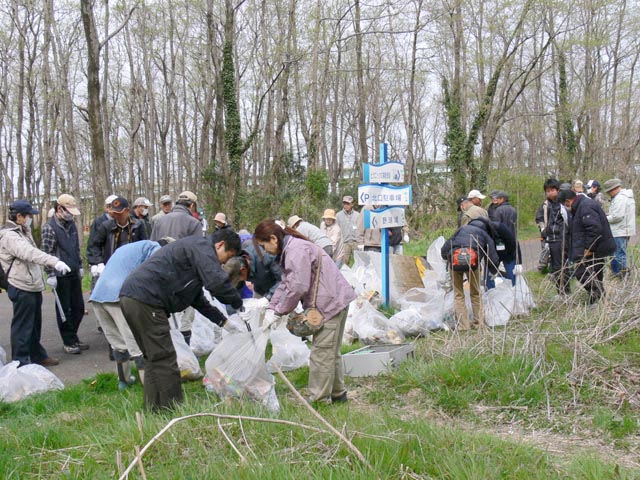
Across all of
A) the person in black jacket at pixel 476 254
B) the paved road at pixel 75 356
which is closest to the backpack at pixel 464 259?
the person in black jacket at pixel 476 254

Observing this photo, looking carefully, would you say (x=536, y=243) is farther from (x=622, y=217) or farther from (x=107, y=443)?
(x=107, y=443)

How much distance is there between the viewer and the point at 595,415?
12.7 feet

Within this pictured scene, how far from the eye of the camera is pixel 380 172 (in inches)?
323

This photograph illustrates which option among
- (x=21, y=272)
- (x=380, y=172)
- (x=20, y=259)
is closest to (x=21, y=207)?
(x=20, y=259)

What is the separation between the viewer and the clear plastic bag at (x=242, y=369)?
4281 millimetres

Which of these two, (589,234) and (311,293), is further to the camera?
(589,234)

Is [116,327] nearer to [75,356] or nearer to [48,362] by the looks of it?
[48,362]

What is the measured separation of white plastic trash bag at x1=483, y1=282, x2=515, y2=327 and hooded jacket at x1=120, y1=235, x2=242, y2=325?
143 inches

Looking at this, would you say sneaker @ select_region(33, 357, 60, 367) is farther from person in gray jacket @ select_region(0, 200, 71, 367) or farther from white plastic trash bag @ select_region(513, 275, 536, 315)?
white plastic trash bag @ select_region(513, 275, 536, 315)

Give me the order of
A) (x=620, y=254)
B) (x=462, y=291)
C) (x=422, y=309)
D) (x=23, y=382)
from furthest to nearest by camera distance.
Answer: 1. (x=620, y=254)
2. (x=422, y=309)
3. (x=462, y=291)
4. (x=23, y=382)

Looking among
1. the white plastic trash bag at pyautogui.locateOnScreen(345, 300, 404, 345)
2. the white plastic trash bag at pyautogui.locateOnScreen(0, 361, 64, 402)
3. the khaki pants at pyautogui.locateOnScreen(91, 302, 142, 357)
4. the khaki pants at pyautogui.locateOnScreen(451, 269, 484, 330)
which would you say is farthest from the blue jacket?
the khaki pants at pyautogui.locateOnScreen(451, 269, 484, 330)

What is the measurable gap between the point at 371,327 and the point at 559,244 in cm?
337

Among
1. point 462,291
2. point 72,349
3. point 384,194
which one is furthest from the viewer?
point 384,194

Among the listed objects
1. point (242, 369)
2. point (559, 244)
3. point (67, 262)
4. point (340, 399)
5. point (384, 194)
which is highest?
point (384, 194)
